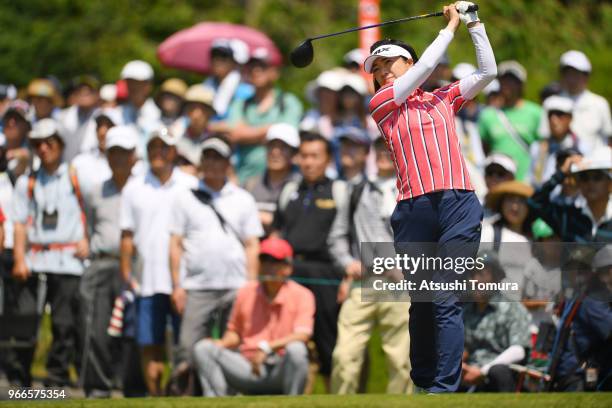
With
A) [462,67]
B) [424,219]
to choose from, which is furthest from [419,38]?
[424,219]

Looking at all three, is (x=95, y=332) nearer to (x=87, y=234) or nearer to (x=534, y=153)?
(x=87, y=234)

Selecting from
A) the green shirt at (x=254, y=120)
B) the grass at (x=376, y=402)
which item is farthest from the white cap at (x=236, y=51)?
the grass at (x=376, y=402)

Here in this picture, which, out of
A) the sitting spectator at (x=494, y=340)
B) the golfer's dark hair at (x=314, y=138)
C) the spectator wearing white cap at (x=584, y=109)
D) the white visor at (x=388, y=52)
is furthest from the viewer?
the spectator wearing white cap at (x=584, y=109)

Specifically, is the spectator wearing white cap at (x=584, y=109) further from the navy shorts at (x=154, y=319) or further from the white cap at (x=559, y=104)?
the navy shorts at (x=154, y=319)

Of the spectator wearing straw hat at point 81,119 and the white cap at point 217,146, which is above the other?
the spectator wearing straw hat at point 81,119

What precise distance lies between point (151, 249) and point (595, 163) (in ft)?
12.8

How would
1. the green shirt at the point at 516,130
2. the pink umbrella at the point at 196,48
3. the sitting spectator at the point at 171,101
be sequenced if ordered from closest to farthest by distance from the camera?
the green shirt at the point at 516,130 → the sitting spectator at the point at 171,101 → the pink umbrella at the point at 196,48

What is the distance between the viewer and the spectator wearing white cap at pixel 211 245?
1211 cm

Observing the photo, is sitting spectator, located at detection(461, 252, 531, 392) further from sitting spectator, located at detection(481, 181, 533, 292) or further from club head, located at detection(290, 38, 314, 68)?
club head, located at detection(290, 38, 314, 68)

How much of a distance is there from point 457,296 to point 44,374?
605 centimetres

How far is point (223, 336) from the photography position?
12070 millimetres

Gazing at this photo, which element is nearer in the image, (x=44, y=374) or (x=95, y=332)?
(x=95, y=332)

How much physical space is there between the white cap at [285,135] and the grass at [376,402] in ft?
15.6

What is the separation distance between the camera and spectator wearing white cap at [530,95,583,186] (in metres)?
13.3
